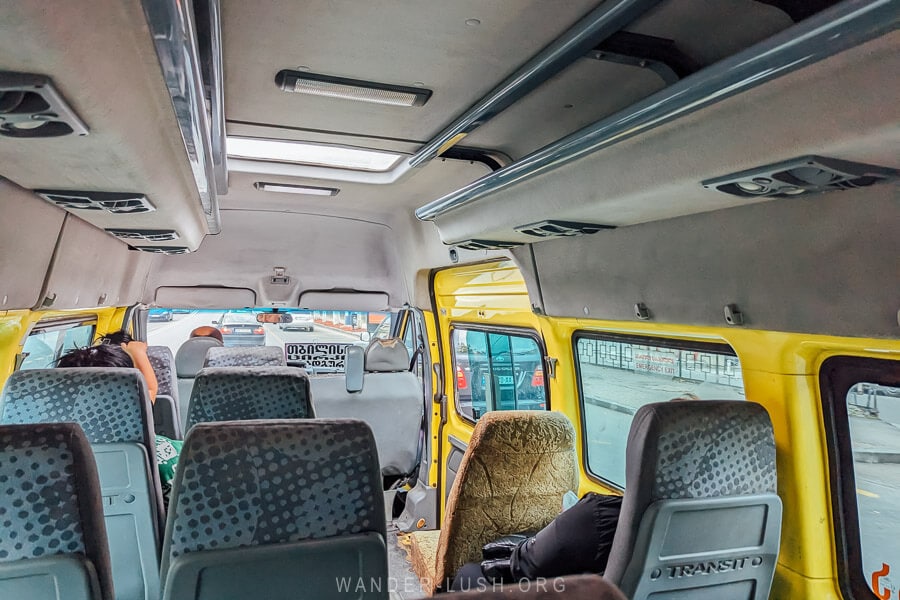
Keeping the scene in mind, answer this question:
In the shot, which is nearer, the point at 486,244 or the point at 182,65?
the point at 182,65

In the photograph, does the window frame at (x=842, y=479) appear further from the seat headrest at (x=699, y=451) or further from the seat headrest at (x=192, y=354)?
the seat headrest at (x=192, y=354)

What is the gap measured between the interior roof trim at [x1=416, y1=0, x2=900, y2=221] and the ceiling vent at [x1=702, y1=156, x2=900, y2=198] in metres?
0.28

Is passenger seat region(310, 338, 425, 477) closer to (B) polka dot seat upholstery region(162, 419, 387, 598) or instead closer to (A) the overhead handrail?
(A) the overhead handrail

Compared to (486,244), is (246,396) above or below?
below

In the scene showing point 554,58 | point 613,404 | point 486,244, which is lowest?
point 613,404

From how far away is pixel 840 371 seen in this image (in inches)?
106

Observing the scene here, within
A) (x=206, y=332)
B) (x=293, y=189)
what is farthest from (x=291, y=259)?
(x=293, y=189)

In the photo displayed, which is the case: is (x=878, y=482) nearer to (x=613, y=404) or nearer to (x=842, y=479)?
(x=842, y=479)

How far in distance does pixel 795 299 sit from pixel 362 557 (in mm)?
1785

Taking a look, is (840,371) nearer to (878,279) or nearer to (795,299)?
(795,299)

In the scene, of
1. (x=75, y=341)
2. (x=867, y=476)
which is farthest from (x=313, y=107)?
(x=75, y=341)

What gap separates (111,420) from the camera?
9.09 feet

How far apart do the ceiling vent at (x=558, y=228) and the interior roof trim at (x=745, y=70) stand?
56 centimetres

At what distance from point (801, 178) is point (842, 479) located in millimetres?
1536
